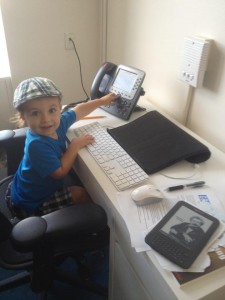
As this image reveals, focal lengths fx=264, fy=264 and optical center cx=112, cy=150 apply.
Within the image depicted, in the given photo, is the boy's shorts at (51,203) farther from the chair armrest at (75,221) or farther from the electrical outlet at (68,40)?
the electrical outlet at (68,40)

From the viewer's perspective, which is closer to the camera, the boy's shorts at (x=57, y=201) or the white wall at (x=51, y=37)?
the boy's shorts at (x=57, y=201)

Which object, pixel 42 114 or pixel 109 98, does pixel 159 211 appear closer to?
pixel 42 114

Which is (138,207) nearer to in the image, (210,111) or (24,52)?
(210,111)

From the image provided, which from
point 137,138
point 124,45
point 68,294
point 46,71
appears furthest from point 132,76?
point 68,294

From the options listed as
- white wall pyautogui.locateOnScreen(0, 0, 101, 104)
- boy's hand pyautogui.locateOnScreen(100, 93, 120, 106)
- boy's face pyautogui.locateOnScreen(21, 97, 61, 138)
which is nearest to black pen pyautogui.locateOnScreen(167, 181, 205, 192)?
boy's face pyautogui.locateOnScreen(21, 97, 61, 138)

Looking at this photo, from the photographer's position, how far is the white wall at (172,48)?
3.15ft

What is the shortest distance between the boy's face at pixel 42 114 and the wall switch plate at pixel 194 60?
1.69ft

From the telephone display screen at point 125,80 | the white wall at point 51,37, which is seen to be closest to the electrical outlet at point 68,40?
the white wall at point 51,37

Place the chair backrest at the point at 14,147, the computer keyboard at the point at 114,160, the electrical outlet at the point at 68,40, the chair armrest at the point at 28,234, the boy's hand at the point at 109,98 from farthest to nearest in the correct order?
the electrical outlet at the point at 68,40
the boy's hand at the point at 109,98
the chair backrest at the point at 14,147
the computer keyboard at the point at 114,160
the chair armrest at the point at 28,234

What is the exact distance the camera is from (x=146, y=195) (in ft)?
2.38

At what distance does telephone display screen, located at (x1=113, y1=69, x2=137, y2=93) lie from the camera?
1.16 meters

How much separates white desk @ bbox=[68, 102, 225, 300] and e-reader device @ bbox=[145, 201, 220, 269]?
0.03m

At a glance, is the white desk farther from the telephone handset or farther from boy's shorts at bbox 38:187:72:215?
the telephone handset

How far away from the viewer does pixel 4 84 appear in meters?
1.62
